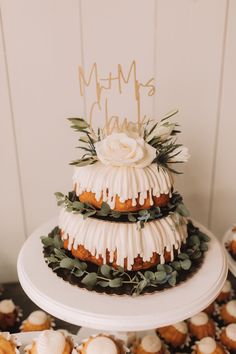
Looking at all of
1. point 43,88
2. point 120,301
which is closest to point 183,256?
point 120,301

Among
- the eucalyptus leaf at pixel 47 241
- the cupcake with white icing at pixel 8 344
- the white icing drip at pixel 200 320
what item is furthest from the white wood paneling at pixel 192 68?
the cupcake with white icing at pixel 8 344

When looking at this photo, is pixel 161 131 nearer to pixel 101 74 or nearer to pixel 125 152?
pixel 125 152

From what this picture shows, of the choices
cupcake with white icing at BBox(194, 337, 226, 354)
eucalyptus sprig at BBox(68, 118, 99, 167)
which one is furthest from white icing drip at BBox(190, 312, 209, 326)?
eucalyptus sprig at BBox(68, 118, 99, 167)

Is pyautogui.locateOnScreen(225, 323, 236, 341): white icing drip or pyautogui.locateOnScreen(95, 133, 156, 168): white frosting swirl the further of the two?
pyautogui.locateOnScreen(225, 323, 236, 341): white icing drip

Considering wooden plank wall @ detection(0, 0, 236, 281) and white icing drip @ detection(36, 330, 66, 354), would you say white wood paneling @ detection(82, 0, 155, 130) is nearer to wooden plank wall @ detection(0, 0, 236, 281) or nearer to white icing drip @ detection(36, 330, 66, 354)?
wooden plank wall @ detection(0, 0, 236, 281)

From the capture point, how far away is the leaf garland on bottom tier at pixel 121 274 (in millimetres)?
981

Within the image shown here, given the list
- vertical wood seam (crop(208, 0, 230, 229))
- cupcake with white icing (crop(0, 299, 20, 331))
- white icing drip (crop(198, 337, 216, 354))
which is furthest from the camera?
cupcake with white icing (crop(0, 299, 20, 331))

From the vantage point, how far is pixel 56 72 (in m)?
1.36

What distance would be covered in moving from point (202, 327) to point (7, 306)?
2.26 feet

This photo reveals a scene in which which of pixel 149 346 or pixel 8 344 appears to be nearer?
pixel 8 344

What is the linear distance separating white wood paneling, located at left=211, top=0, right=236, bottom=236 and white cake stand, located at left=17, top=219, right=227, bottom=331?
1.87 feet

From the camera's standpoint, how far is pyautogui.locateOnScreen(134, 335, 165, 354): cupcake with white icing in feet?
4.12

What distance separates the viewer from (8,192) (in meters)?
1.53

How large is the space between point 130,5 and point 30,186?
2.36ft
